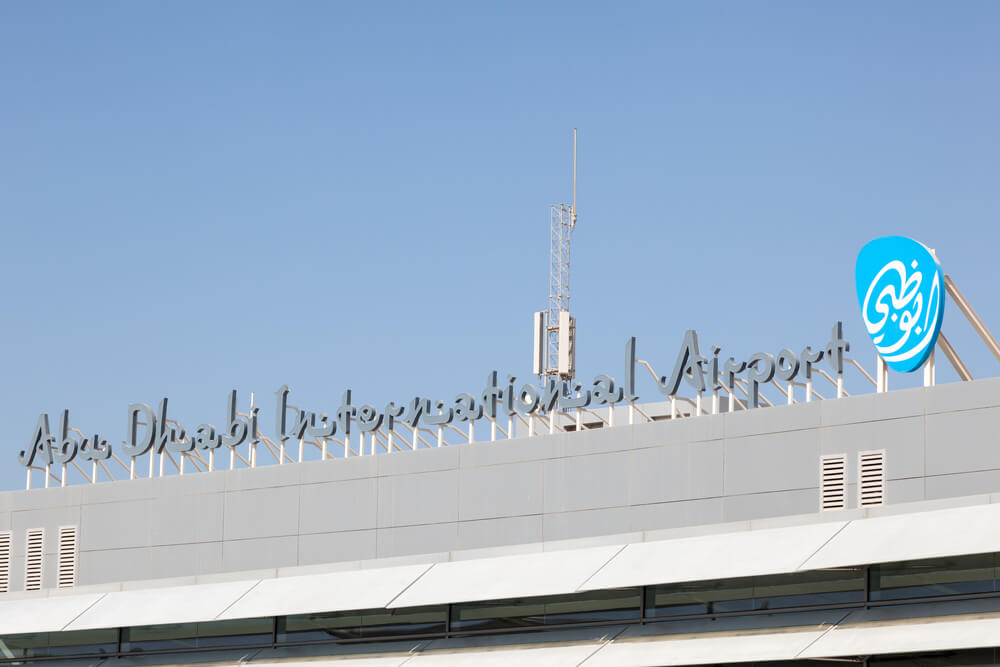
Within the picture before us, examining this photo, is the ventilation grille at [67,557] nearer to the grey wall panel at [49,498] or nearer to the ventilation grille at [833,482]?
the grey wall panel at [49,498]

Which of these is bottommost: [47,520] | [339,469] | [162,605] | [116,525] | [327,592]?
[162,605]

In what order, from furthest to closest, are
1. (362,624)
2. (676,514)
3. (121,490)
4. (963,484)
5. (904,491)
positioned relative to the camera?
(121,490)
(362,624)
(676,514)
(904,491)
(963,484)

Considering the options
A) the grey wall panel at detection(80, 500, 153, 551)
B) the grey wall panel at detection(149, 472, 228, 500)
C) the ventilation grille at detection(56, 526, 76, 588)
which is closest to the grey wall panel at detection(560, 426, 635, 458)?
the grey wall panel at detection(149, 472, 228, 500)

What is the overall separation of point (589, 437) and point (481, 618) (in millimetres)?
5090

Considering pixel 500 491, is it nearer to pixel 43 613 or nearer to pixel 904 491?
pixel 904 491

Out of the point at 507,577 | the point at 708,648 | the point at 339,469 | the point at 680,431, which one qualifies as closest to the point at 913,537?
the point at 708,648

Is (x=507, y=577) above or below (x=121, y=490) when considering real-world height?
below

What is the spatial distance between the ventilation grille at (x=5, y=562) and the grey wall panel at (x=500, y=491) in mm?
16401

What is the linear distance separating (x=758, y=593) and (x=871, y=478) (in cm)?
354

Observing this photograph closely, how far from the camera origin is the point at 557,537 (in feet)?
139

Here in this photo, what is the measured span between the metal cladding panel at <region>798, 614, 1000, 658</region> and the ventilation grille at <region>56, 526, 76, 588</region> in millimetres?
24816

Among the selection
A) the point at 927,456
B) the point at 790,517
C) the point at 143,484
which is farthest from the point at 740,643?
the point at 143,484

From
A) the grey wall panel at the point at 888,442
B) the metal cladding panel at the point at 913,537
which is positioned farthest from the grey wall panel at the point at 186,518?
the metal cladding panel at the point at 913,537

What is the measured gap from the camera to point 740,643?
118 ft
